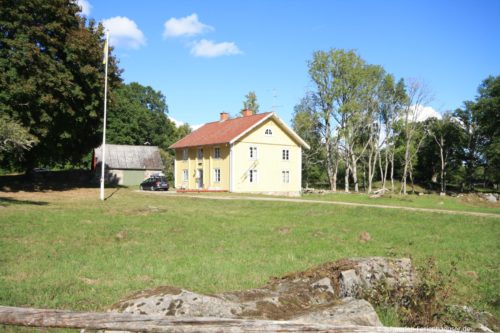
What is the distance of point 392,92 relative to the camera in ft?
192

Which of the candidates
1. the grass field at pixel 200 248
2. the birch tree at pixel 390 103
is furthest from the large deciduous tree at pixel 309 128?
the grass field at pixel 200 248

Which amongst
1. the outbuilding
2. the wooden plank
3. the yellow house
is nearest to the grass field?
the wooden plank

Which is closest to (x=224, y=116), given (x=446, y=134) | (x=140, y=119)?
(x=140, y=119)

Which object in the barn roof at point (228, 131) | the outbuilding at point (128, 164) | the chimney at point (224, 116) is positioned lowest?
the outbuilding at point (128, 164)

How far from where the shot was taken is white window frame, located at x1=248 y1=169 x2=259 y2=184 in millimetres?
41250

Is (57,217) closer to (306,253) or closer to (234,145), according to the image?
(306,253)

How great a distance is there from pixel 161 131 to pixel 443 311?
7582 centimetres

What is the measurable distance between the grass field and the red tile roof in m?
20.8

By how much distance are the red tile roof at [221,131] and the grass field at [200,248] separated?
20.8 meters

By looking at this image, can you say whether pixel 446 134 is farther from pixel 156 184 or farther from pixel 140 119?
pixel 140 119

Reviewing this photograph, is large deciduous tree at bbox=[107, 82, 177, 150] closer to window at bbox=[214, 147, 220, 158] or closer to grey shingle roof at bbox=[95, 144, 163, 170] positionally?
grey shingle roof at bbox=[95, 144, 163, 170]

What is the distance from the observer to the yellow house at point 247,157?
133 ft

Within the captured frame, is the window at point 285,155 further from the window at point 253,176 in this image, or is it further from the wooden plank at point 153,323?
the wooden plank at point 153,323

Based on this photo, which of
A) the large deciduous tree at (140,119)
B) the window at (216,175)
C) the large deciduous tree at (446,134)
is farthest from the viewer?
the large deciduous tree at (140,119)
